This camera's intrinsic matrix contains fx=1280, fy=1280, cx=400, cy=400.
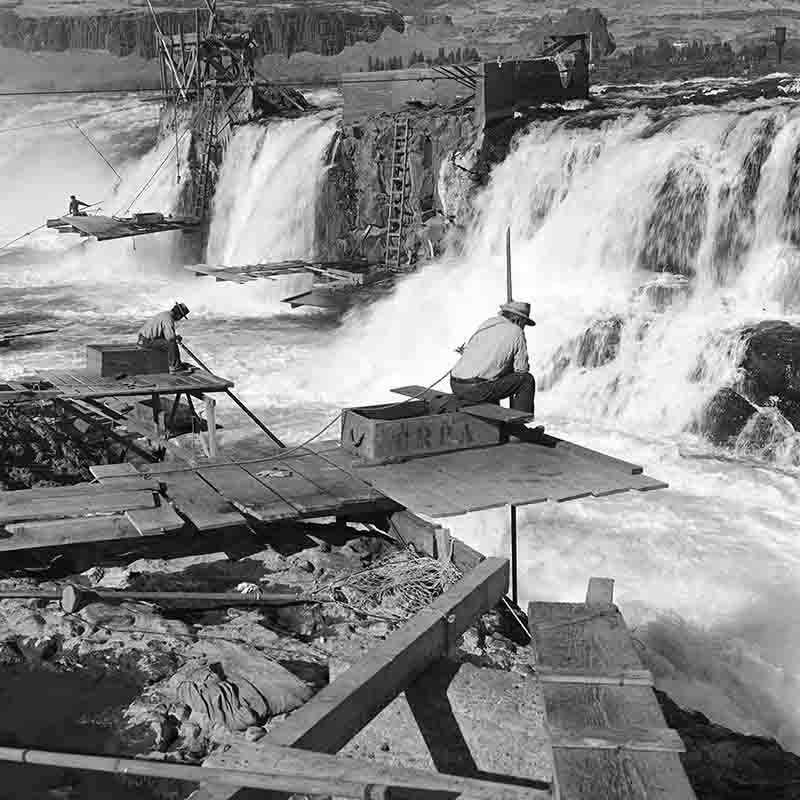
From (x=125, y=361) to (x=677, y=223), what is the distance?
404 inches

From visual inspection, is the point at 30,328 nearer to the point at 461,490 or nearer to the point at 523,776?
the point at 461,490

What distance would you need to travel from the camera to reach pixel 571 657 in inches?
219

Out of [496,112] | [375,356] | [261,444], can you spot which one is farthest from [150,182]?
[261,444]

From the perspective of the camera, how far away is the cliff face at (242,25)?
2648 inches

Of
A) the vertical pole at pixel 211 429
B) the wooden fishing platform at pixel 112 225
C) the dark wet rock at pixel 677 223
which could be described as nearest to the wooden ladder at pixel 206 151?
the wooden fishing platform at pixel 112 225

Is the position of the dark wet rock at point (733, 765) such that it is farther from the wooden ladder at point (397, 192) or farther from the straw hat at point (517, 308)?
the wooden ladder at point (397, 192)

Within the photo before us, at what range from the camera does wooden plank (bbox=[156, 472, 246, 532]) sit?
8.78 meters

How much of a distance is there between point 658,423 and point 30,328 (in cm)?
1403

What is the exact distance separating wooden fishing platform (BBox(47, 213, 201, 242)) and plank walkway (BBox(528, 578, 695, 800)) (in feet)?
72.7

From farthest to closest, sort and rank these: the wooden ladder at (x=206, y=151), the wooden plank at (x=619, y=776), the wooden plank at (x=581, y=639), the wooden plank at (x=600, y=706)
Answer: the wooden ladder at (x=206, y=151)
the wooden plank at (x=581, y=639)
the wooden plank at (x=600, y=706)
the wooden plank at (x=619, y=776)

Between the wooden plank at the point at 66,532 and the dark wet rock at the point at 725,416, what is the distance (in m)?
9.09

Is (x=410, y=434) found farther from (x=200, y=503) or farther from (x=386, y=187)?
(x=386, y=187)

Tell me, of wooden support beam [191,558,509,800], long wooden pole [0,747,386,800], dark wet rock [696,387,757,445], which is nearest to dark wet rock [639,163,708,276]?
dark wet rock [696,387,757,445]

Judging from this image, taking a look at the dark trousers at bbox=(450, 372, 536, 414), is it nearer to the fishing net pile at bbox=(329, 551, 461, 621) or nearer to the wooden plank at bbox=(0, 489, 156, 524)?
the fishing net pile at bbox=(329, 551, 461, 621)
